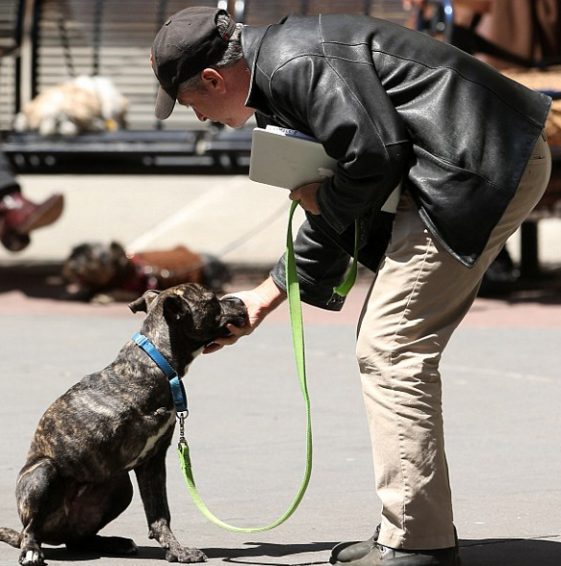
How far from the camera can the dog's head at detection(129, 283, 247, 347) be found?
15.6 ft

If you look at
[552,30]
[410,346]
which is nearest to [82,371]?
[410,346]

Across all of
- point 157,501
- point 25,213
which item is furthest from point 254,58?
point 25,213

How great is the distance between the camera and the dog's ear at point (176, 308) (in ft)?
15.5

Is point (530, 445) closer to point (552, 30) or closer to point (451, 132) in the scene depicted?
point (451, 132)

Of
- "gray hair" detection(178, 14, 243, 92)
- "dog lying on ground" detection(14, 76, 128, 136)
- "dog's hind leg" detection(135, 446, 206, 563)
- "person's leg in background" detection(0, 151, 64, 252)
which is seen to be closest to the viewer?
"gray hair" detection(178, 14, 243, 92)

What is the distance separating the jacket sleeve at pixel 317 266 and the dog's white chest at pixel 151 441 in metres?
0.60

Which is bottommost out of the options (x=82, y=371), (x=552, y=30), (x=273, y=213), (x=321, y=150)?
(x=273, y=213)

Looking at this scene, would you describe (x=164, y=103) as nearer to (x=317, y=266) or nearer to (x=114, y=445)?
(x=317, y=266)

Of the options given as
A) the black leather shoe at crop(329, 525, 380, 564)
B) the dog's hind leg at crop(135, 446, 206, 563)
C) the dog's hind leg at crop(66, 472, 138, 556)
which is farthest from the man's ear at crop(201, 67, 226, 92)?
the black leather shoe at crop(329, 525, 380, 564)

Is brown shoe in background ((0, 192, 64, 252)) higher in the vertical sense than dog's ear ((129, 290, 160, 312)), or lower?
lower

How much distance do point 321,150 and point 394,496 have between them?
1.02 m

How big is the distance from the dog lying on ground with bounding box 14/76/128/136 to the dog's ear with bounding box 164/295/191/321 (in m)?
7.28

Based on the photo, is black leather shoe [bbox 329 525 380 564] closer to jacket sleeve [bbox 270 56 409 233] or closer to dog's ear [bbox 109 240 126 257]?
jacket sleeve [bbox 270 56 409 233]

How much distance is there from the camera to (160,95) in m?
4.51
